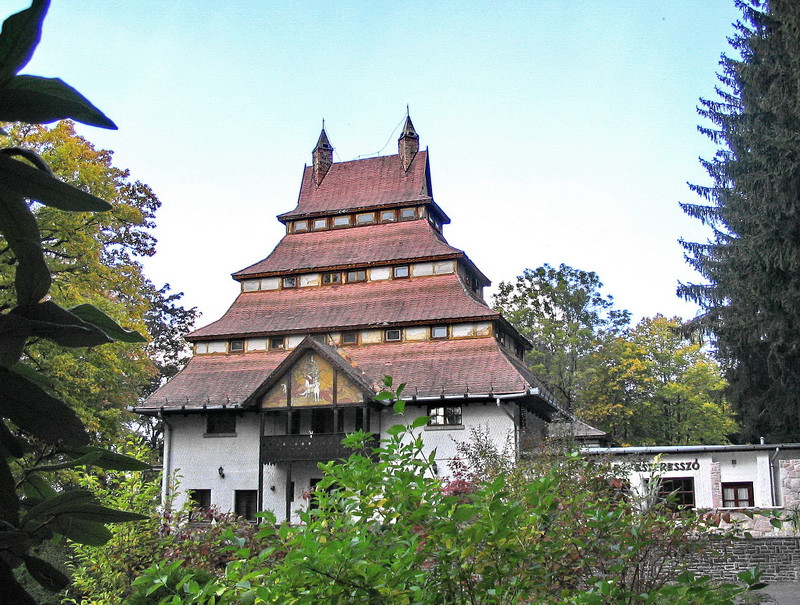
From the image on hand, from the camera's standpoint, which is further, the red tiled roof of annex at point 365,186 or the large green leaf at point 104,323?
the red tiled roof of annex at point 365,186

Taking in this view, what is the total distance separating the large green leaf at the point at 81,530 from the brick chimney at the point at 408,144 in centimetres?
3632

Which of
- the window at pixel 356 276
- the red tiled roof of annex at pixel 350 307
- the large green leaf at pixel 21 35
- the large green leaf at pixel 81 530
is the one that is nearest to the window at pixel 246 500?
the red tiled roof of annex at pixel 350 307

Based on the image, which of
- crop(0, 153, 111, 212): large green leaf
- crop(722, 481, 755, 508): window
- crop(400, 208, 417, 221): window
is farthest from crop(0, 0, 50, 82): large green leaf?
crop(400, 208, 417, 221): window

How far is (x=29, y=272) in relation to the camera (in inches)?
53.4

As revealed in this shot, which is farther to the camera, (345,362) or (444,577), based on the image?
(345,362)

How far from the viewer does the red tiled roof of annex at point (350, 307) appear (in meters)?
30.4

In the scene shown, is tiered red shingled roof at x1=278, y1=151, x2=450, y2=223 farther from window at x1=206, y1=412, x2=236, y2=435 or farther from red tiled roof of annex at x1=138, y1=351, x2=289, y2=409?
window at x1=206, y1=412, x2=236, y2=435

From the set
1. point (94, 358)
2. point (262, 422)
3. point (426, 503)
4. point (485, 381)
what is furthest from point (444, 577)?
point (262, 422)

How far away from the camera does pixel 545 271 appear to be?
158 feet

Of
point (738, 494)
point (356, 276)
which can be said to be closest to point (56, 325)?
point (738, 494)

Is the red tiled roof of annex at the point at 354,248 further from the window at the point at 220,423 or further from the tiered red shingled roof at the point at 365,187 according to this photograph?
the window at the point at 220,423

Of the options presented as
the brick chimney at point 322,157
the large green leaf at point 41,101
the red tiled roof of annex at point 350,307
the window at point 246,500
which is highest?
the brick chimney at point 322,157

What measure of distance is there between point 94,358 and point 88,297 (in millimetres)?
1620

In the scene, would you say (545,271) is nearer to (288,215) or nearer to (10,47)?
(288,215)
